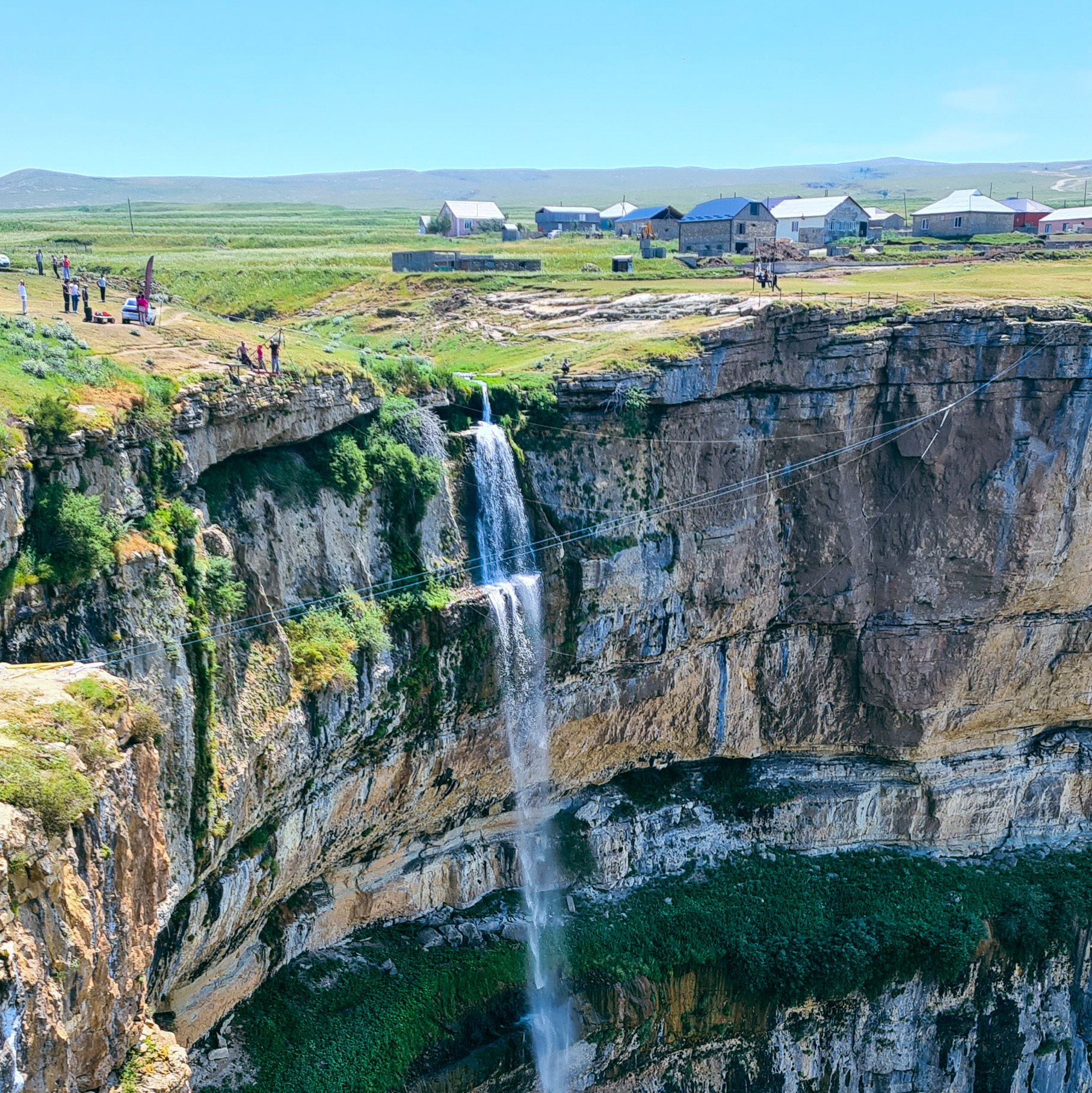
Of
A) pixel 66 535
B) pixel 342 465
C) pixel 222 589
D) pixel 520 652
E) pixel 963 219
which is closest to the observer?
pixel 66 535

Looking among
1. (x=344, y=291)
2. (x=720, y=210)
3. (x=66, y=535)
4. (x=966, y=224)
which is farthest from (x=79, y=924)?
(x=966, y=224)

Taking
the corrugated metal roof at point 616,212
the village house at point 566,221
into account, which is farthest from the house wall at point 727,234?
the corrugated metal roof at point 616,212

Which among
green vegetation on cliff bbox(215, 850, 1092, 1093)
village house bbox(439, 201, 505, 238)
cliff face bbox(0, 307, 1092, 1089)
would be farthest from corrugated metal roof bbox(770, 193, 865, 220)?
green vegetation on cliff bbox(215, 850, 1092, 1093)

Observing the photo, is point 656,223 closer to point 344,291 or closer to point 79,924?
point 344,291

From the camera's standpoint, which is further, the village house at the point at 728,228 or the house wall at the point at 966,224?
the house wall at the point at 966,224

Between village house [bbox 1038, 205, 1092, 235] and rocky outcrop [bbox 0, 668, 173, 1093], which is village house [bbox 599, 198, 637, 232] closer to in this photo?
village house [bbox 1038, 205, 1092, 235]

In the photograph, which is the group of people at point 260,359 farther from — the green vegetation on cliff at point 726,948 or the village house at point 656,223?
the village house at point 656,223
